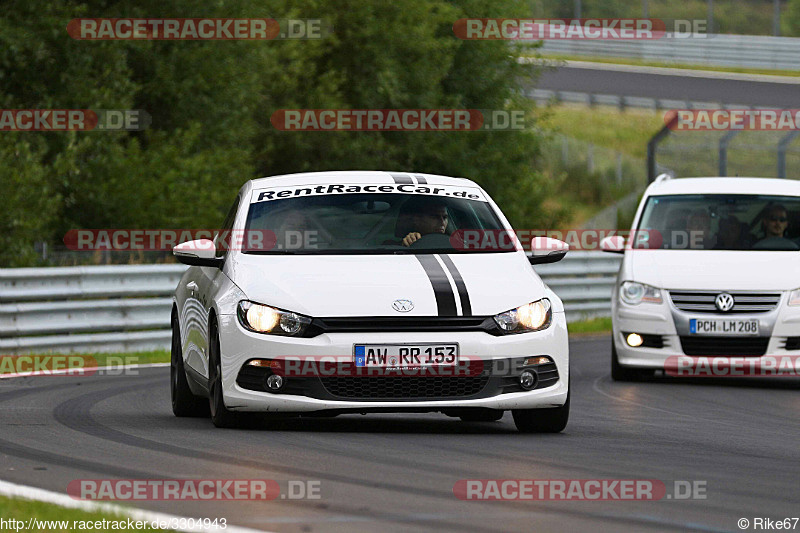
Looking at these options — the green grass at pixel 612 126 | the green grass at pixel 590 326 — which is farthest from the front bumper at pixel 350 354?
the green grass at pixel 612 126

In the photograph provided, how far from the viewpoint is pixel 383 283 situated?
29.7 ft

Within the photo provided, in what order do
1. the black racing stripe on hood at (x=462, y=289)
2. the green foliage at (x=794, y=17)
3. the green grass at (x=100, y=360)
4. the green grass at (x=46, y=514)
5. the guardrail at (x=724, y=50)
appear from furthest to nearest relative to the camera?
the green foliage at (x=794, y=17) < the guardrail at (x=724, y=50) < the green grass at (x=100, y=360) < the black racing stripe on hood at (x=462, y=289) < the green grass at (x=46, y=514)

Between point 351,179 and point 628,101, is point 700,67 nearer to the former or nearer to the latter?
point 628,101

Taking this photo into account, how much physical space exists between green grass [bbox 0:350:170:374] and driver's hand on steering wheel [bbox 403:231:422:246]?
6.43 metres

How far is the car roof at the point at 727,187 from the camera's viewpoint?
1532 cm

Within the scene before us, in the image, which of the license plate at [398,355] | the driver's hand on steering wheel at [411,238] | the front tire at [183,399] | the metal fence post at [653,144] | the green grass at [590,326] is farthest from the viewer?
the metal fence post at [653,144]

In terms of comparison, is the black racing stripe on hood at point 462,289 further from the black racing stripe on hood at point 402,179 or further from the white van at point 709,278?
the white van at point 709,278

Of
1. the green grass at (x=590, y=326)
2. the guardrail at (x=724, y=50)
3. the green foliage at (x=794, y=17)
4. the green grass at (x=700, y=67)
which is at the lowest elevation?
the green grass at (x=590, y=326)

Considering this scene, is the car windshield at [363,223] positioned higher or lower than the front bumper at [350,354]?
higher

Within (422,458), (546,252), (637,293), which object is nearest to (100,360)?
(637,293)

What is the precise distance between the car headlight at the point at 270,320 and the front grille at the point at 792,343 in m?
6.35

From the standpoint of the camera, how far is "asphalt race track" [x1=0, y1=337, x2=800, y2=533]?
634 cm

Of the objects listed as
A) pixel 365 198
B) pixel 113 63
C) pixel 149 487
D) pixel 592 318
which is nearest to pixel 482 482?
pixel 149 487

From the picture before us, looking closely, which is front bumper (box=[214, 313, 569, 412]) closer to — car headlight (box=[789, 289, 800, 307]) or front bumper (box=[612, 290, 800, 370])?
front bumper (box=[612, 290, 800, 370])
